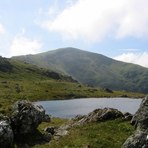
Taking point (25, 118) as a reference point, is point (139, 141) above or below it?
above

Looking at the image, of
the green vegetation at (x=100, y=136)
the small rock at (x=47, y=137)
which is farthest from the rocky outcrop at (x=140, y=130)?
the small rock at (x=47, y=137)

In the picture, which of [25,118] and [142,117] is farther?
[25,118]

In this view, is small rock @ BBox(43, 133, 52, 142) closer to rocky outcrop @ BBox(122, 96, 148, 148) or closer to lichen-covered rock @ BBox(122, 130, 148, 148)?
rocky outcrop @ BBox(122, 96, 148, 148)

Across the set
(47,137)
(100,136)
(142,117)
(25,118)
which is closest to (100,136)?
(100,136)

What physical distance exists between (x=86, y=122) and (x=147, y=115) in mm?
13480

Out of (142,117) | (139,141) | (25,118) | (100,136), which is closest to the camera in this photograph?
(139,141)

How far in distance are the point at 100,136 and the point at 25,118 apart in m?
13.6

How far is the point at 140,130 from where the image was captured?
112 ft

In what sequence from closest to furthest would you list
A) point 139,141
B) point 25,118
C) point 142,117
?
point 139,141
point 142,117
point 25,118

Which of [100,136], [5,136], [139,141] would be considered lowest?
[5,136]

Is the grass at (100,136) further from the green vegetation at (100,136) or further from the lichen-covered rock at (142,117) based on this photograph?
the lichen-covered rock at (142,117)

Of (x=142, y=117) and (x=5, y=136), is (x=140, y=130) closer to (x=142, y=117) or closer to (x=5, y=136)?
(x=142, y=117)

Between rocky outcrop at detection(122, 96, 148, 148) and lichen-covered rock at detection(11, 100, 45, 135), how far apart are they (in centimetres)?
1456

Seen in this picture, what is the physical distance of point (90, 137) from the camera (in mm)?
41531
